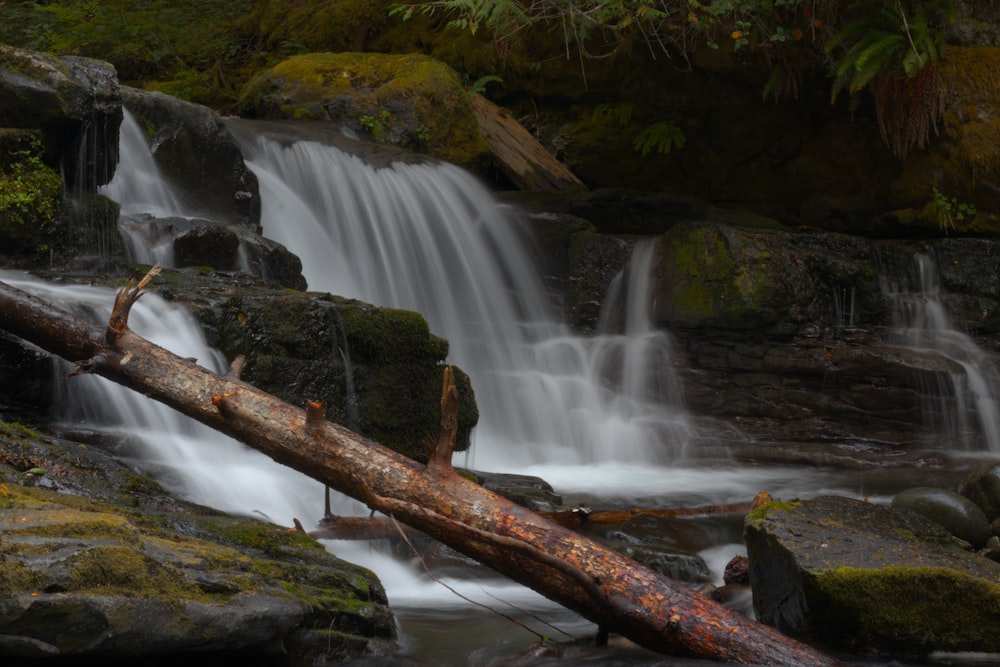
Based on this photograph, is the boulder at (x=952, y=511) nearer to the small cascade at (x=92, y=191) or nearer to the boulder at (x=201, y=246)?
the boulder at (x=201, y=246)

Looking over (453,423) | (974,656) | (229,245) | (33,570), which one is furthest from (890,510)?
(229,245)

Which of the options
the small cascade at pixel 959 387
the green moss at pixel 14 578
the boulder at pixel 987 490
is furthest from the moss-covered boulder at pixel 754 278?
the green moss at pixel 14 578

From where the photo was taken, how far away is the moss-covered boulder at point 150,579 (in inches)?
110

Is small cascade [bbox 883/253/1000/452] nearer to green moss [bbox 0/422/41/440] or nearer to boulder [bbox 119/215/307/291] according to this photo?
boulder [bbox 119/215/307/291]

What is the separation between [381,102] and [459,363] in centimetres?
445

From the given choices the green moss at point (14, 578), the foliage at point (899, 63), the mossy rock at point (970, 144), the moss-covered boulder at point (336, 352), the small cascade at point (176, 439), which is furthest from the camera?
the mossy rock at point (970, 144)

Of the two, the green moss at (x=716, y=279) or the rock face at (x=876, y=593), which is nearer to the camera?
the rock face at (x=876, y=593)

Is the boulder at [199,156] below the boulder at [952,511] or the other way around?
the other way around

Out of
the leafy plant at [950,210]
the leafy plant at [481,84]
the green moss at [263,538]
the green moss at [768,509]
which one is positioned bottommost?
the green moss at [768,509]

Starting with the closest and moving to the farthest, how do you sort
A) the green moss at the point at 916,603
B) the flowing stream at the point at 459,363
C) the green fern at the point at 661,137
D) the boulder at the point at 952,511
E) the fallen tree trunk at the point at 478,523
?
the fallen tree trunk at the point at 478,523 < the green moss at the point at 916,603 < the flowing stream at the point at 459,363 < the boulder at the point at 952,511 < the green fern at the point at 661,137

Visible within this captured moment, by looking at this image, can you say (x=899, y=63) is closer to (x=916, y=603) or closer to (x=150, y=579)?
(x=916, y=603)

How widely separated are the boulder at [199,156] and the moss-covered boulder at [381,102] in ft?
9.68

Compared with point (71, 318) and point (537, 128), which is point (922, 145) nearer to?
point (537, 128)

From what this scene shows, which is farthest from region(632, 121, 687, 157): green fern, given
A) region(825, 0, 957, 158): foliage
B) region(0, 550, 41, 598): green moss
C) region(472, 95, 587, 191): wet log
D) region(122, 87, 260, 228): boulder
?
region(0, 550, 41, 598): green moss
